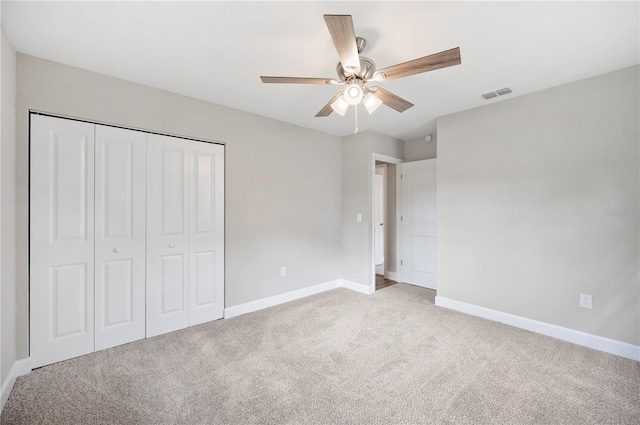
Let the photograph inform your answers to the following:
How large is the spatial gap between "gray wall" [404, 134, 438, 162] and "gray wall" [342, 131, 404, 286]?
33 centimetres

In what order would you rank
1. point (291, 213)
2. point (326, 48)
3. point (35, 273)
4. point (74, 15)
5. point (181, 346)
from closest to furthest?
point (74, 15), point (326, 48), point (35, 273), point (181, 346), point (291, 213)

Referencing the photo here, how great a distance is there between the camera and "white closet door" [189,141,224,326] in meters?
2.96

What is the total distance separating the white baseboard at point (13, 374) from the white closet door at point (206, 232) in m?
1.19

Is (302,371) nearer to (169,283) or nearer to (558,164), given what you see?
(169,283)

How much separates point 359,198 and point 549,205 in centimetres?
223

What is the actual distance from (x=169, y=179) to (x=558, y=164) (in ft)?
12.4

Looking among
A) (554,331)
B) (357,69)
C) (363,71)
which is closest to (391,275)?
(554,331)

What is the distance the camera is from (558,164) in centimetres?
267

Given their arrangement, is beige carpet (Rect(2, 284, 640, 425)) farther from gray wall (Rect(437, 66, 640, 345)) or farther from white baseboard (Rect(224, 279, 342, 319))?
gray wall (Rect(437, 66, 640, 345))

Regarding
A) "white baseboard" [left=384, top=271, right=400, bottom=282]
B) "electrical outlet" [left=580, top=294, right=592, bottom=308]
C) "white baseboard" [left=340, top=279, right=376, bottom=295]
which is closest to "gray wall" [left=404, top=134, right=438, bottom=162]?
"white baseboard" [left=384, top=271, right=400, bottom=282]

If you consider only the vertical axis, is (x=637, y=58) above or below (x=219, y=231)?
above

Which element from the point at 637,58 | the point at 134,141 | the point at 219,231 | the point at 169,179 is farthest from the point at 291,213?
the point at 637,58

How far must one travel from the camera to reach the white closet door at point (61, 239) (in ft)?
7.06

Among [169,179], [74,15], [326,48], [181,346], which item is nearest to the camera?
[74,15]
